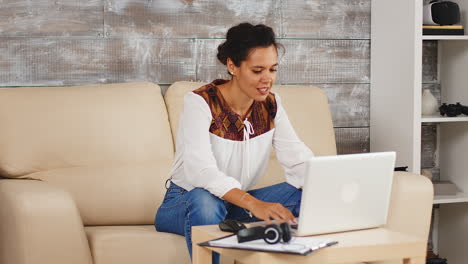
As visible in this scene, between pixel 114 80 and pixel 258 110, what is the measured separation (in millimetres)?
1080

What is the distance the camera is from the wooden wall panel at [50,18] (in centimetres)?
341

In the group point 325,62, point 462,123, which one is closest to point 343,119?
point 325,62

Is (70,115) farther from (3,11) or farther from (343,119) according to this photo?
(343,119)

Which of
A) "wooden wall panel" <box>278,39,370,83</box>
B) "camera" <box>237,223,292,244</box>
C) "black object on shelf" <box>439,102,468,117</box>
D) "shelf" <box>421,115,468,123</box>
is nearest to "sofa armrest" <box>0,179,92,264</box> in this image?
"camera" <box>237,223,292,244</box>

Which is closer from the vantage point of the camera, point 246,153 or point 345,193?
point 345,193

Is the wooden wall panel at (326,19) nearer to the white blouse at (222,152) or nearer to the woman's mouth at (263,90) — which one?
the white blouse at (222,152)

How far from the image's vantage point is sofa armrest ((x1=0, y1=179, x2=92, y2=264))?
252 centimetres

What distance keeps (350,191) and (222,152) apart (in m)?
0.63

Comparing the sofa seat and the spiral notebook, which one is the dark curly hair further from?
the spiral notebook

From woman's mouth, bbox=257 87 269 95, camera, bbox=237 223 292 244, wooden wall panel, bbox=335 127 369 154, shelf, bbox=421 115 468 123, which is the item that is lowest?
camera, bbox=237 223 292 244

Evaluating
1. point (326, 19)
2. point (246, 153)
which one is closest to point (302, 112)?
point (326, 19)

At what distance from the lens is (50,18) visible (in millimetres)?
3475

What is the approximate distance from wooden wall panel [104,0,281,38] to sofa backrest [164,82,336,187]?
0.37 metres

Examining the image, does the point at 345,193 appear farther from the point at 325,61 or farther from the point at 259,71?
the point at 325,61
